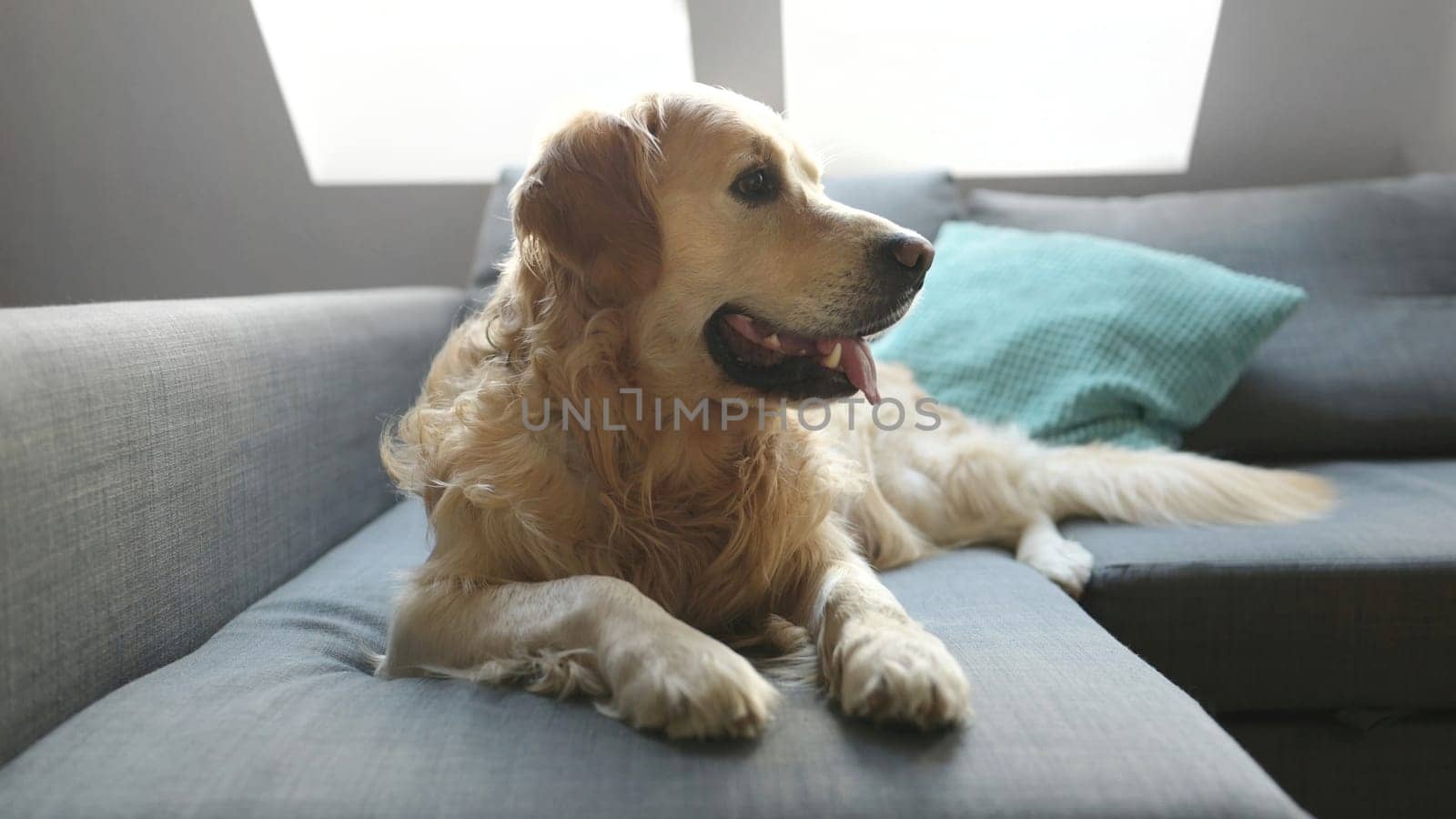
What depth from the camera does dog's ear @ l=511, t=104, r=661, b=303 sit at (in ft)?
3.45

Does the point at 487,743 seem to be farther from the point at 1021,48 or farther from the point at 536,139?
the point at 1021,48

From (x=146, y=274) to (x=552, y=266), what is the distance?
2.26 meters

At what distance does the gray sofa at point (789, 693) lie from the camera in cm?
74

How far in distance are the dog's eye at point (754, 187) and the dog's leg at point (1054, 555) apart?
2.35 ft

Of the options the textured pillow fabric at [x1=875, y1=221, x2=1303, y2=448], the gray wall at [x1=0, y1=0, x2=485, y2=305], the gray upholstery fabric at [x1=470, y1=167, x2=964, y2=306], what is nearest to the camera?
the textured pillow fabric at [x1=875, y1=221, x2=1303, y2=448]

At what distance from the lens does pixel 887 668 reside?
2.61 feet

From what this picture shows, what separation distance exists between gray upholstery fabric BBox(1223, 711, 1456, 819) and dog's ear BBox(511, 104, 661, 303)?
3.68 feet

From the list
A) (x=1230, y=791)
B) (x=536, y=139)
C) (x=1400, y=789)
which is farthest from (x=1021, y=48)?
(x=1230, y=791)

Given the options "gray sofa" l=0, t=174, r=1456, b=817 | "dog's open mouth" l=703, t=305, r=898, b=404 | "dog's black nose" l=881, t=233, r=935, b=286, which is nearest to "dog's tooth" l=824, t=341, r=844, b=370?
"dog's open mouth" l=703, t=305, r=898, b=404

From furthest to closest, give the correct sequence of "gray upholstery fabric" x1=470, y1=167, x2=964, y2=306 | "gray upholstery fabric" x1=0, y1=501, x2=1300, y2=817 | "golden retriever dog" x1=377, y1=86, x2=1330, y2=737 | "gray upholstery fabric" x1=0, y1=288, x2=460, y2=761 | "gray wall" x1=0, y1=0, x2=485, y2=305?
"gray wall" x1=0, y1=0, x2=485, y2=305
"gray upholstery fabric" x1=470, y1=167, x2=964, y2=306
"golden retriever dog" x1=377, y1=86, x2=1330, y2=737
"gray upholstery fabric" x1=0, y1=288, x2=460, y2=761
"gray upholstery fabric" x1=0, y1=501, x2=1300, y2=817

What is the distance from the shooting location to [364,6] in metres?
2.52

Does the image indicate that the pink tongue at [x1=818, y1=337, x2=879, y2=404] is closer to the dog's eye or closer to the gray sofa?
the dog's eye

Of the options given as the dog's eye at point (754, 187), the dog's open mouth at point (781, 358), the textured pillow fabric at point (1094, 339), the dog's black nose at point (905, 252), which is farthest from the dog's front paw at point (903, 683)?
the textured pillow fabric at point (1094, 339)
